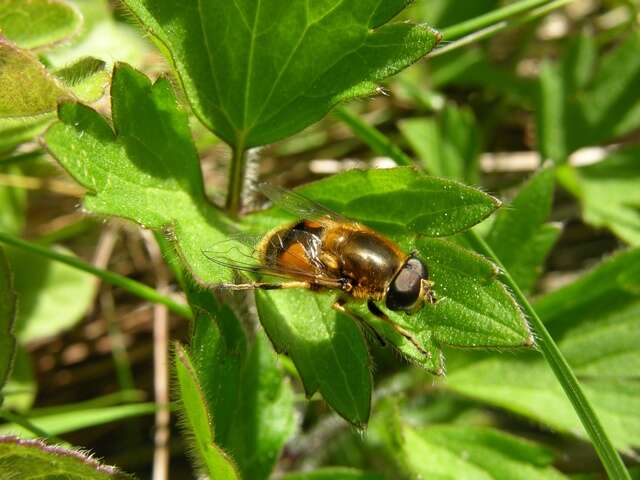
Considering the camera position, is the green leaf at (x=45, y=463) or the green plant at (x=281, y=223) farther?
the green plant at (x=281, y=223)

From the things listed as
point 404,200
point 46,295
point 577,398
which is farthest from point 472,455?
point 46,295

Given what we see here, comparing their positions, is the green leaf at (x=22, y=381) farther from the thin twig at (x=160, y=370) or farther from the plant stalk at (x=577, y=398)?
the plant stalk at (x=577, y=398)

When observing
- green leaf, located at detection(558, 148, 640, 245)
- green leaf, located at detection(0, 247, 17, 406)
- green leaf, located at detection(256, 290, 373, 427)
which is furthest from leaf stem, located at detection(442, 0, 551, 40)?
green leaf, located at detection(0, 247, 17, 406)

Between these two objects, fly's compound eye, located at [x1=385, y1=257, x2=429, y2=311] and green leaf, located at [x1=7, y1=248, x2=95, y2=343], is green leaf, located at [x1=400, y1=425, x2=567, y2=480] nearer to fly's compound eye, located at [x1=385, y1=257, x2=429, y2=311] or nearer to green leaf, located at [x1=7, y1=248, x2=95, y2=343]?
fly's compound eye, located at [x1=385, y1=257, x2=429, y2=311]

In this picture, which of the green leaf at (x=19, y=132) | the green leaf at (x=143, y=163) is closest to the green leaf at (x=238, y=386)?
the green leaf at (x=143, y=163)

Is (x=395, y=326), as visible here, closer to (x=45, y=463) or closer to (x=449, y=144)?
(x=45, y=463)

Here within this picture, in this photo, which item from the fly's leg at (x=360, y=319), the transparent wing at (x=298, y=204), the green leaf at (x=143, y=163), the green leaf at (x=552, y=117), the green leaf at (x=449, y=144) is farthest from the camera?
the green leaf at (x=552, y=117)
